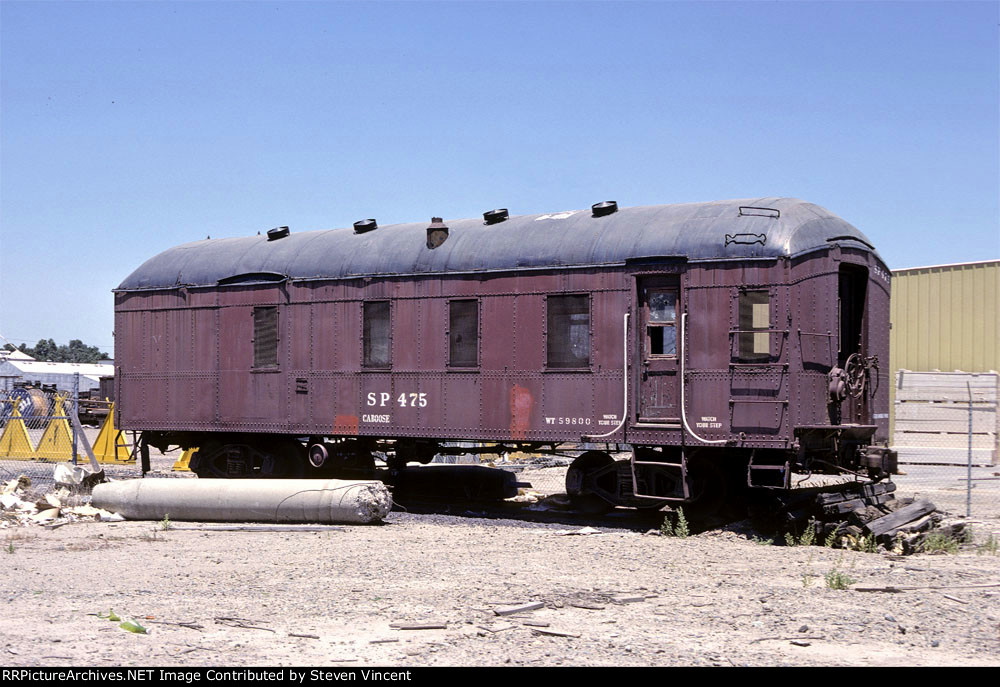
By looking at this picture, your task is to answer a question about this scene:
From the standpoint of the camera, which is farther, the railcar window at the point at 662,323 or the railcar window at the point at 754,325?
the railcar window at the point at 662,323

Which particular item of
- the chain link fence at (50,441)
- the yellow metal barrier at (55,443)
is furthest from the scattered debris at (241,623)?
the yellow metal barrier at (55,443)

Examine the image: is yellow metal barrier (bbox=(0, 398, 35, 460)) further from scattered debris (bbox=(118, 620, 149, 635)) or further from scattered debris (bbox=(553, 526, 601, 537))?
scattered debris (bbox=(118, 620, 149, 635))

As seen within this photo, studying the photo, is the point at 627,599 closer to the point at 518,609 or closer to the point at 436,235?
the point at 518,609

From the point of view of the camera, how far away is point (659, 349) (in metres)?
14.2

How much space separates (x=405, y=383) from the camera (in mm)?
15914

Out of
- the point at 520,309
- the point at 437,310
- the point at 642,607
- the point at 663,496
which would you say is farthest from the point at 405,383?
the point at 642,607

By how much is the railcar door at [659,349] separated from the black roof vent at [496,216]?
9.66 feet

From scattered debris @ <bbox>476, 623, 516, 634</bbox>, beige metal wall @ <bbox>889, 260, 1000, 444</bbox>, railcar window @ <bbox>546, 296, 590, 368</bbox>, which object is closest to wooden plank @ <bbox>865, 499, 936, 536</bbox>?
railcar window @ <bbox>546, 296, 590, 368</bbox>

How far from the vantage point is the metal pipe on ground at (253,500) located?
46.8ft

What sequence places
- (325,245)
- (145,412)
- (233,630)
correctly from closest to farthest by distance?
(233,630), (325,245), (145,412)

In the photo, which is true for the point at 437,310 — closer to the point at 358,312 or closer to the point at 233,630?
the point at 358,312

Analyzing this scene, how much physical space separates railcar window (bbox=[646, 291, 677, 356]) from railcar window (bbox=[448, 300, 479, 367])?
2.70 meters

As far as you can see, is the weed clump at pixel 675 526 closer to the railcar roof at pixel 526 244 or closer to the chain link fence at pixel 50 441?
the railcar roof at pixel 526 244
